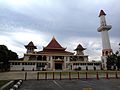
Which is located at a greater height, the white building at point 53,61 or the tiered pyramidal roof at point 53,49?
the tiered pyramidal roof at point 53,49

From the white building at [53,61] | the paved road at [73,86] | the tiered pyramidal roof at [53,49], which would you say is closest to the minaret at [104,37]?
the white building at [53,61]

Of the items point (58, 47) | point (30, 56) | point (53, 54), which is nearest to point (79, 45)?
point (58, 47)

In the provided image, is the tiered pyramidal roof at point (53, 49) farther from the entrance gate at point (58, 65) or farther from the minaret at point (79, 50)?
the minaret at point (79, 50)

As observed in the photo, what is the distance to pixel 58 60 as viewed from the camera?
67.2 m

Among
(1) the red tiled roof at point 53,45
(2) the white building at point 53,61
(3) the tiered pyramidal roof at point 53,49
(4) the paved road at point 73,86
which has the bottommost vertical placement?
(4) the paved road at point 73,86

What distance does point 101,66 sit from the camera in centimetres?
7069

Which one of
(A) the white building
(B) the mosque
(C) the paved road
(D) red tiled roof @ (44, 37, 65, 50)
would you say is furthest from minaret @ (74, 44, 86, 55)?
(C) the paved road

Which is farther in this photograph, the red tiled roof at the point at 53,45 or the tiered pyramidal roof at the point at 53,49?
the red tiled roof at the point at 53,45

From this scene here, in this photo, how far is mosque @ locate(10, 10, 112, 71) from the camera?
215 feet

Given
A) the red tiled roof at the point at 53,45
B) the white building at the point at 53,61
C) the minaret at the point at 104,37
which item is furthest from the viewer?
the red tiled roof at the point at 53,45

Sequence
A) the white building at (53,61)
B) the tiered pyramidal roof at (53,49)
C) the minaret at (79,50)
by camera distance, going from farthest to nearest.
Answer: the minaret at (79,50), the tiered pyramidal roof at (53,49), the white building at (53,61)

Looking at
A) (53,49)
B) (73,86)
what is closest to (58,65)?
(53,49)

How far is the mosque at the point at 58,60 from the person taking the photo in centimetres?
6550

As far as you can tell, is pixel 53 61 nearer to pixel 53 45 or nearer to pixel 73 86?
pixel 53 45
